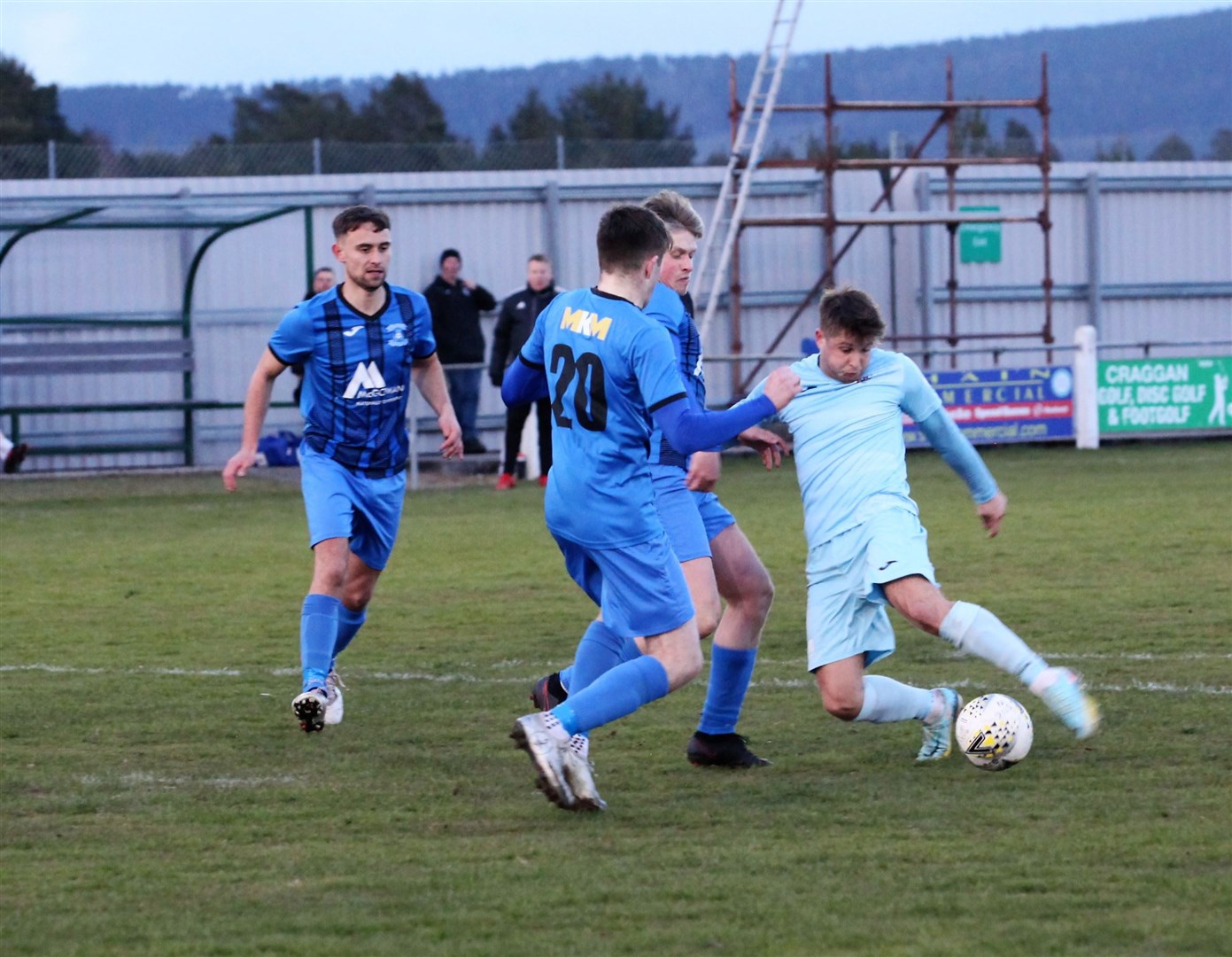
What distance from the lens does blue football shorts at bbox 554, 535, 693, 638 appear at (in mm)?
4879

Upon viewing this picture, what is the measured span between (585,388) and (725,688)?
1238mm

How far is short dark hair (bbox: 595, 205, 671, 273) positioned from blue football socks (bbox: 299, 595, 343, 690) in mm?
2019

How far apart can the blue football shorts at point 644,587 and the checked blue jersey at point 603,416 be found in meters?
0.04

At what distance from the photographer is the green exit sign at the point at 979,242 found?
72.6 ft

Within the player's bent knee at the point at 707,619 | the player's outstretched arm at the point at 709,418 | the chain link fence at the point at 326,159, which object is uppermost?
the chain link fence at the point at 326,159

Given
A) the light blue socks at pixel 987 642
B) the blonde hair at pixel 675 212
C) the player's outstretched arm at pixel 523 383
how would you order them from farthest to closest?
1. the blonde hair at pixel 675 212
2. the player's outstretched arm at pixel 523 383
3. the light blue socks at pixel 987 642

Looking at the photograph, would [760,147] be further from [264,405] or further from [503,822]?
[503,822]

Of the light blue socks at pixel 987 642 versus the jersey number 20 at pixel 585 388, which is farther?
the light blue socks at pixel 987 642

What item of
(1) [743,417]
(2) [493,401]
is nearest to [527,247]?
(2) [493,401]

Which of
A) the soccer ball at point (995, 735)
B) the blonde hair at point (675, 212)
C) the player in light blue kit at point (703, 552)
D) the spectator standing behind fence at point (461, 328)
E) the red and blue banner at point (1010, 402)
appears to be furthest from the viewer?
the red and blue banner at point (1010, 402)

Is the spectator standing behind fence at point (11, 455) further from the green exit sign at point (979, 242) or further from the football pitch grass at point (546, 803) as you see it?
the green exit sign at point (979, 242)

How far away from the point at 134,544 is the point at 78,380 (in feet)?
25.2

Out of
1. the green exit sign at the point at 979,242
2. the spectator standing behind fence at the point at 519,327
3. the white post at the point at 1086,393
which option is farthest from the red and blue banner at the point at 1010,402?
the spectator standing behind fence at the point at 519,327

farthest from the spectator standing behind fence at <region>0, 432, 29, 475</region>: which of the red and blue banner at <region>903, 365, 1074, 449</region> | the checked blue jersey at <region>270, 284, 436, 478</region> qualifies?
the checked blue jersey at <region>270, 284, 436, 478</region>
